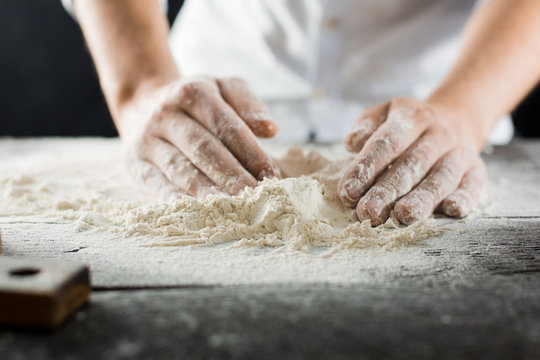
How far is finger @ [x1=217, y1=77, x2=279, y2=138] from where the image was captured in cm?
103

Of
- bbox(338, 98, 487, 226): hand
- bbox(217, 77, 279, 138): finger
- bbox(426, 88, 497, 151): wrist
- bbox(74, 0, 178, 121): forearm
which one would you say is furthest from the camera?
bbox(74, 0, 178, 121): forearm

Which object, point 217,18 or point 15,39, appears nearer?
point 217,18

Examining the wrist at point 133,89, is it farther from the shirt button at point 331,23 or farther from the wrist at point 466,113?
the wrist at point 466,113

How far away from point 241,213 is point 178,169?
221mm

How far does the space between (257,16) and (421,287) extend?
1317 millimetres

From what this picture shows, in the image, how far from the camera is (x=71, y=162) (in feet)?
4.52

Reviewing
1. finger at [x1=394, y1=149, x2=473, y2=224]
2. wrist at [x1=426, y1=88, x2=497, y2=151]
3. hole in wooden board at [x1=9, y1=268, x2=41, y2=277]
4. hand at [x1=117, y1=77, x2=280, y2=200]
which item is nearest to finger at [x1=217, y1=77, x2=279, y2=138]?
hand at [x1=117, y1=77, x2=280, y2=200]

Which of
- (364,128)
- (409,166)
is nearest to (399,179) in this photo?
(409,166)

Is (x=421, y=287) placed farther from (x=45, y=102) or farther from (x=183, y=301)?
(x=45, y=102)

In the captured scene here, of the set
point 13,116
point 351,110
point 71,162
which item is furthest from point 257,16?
point 13,116

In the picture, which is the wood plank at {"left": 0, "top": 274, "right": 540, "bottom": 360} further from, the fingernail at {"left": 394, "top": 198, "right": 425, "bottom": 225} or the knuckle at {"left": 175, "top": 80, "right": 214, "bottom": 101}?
the knuckle at {"left": 175, "top": 80, "right": 214, "bottom": 101}

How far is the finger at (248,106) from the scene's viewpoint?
3.36ft

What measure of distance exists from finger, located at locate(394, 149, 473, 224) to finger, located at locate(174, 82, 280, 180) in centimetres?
27

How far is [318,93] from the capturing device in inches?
66.8
